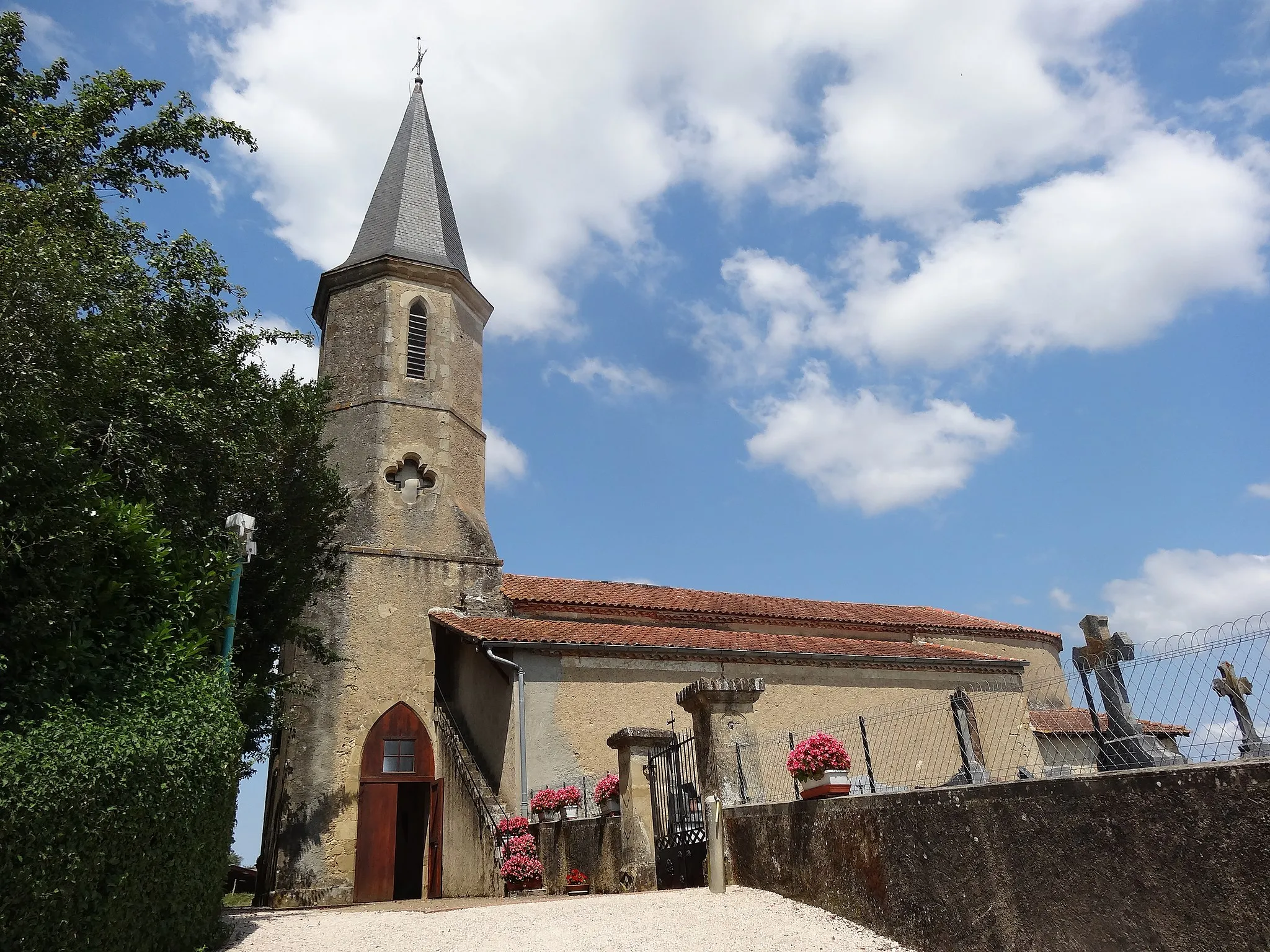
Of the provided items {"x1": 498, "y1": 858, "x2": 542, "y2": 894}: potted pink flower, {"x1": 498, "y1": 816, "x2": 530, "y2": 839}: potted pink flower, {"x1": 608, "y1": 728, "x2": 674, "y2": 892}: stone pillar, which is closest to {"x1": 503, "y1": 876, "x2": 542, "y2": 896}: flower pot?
{"x1": 498, "y1": 858, "x2": 542, "y2": 894}: potted pink flower

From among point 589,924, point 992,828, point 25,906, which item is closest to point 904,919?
point 992,828

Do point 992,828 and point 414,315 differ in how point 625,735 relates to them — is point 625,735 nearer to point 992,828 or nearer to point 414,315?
point 992,828

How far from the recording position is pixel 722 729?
358 inches

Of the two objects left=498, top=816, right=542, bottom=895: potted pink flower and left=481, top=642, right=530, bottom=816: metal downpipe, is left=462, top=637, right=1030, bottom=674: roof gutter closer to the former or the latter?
left=481, top=642, right=530, bottom=816: metal downpipe

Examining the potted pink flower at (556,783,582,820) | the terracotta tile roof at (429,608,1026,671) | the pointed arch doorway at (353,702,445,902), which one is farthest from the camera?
the terracotta tile roof at (429,608,1026,671)

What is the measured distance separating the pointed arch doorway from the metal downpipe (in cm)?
247

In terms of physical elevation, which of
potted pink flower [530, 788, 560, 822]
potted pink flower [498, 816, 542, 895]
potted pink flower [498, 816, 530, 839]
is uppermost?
potted pink flower [530, 788, 560, 822]

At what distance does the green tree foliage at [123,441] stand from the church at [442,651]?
185 centimetres

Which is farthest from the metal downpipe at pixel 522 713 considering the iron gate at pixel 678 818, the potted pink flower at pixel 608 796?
the iron gate at pixel 678 818

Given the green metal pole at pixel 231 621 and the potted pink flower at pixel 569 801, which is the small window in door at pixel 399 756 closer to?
the potted pink flower at pixel 569 801

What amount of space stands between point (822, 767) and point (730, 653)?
26.9ft

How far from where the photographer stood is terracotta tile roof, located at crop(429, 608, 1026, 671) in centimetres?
1491

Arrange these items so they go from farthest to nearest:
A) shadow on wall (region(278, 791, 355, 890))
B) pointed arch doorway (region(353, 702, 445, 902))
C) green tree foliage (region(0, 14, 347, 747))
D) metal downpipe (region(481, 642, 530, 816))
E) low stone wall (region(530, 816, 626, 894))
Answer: pointed arch doorway (region(353, 702, 445, 902))
shadow on wall (region(278, 791, 355, 890))
metal downpipe (region(481, 642, 530, 816))
low stone wall (region(530, 816, 626, 894))
green tree foliage (region(0, 14, 347, 747))

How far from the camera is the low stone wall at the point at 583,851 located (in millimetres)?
10672
